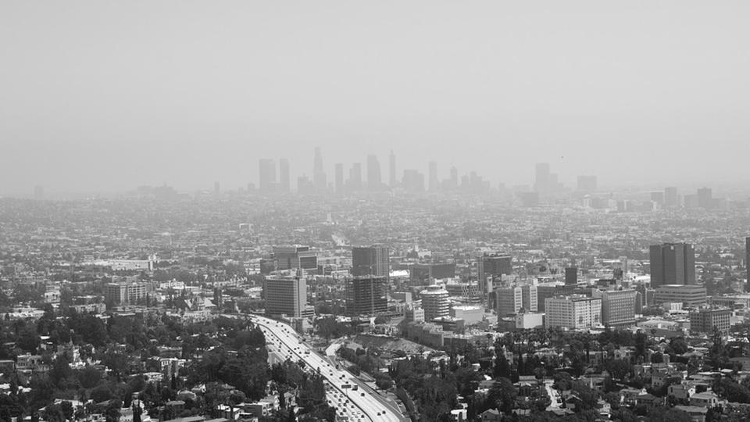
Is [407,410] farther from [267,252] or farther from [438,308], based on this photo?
[267,252]

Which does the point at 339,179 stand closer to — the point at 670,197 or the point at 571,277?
the point at 670,197

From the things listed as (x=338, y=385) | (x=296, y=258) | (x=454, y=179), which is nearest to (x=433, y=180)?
(x=454, y=179)

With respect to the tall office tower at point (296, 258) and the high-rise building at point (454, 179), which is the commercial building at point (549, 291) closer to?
the tall office tower at point (296, 258)

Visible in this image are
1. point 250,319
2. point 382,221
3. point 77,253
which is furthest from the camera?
point 382,221

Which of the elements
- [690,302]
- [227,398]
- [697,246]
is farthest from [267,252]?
[227,398]

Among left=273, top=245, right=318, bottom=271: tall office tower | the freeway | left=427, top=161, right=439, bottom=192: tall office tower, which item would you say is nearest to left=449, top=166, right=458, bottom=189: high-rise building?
left=427, top=161, right=439, bottom=192: tall office tower
